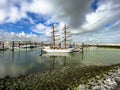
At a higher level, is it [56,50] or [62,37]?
[62,37]

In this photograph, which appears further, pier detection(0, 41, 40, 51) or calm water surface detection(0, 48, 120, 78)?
pier detection(0, 41, 40, 51)

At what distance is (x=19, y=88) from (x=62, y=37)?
80295 millimetres

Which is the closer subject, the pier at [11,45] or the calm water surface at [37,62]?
the calm water surface at [37,62]

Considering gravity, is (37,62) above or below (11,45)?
below

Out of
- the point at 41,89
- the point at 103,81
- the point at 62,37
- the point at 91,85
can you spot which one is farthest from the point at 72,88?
the point at 62,37

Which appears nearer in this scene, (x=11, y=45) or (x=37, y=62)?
(x=37, y=62)

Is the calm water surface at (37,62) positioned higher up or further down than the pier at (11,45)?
further down

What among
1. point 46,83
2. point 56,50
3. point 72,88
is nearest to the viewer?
point 72,88

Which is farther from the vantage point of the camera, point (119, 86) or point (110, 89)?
point (119, 86)

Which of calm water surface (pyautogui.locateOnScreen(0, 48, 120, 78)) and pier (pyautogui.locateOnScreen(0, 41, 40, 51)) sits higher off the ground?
pier (pyautogui.locateOnScreen(0, 41, 40, 51))

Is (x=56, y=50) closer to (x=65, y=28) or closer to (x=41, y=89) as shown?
(x=65, y=28)

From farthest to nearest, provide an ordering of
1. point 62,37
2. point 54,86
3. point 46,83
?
point 62,37 → point 46,83 → point 54,86

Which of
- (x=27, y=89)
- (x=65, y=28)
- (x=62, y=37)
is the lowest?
(x=27, y=89)

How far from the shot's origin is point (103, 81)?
1579 cm
